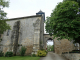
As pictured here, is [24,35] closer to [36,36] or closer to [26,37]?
[26,37]

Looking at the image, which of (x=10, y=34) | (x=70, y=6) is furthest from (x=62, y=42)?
(x=10, y=34)

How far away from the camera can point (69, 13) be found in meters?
11.0

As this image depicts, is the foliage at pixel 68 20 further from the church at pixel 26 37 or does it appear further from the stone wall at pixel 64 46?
the stone wall at pixel 64 46

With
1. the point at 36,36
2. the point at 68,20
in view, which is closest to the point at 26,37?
the point at 36,36

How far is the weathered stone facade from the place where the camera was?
Result: 56.1 ft

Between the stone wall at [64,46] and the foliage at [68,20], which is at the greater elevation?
the foliage at [68,20]

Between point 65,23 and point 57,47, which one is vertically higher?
point 65,23

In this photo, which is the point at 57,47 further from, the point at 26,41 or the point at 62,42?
the point at 26,41

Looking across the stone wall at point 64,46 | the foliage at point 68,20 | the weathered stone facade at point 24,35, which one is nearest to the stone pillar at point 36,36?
the weathered stone facade at point 24,35

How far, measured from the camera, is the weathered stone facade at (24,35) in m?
17.1

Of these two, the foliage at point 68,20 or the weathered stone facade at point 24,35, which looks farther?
the weathered stone facade at point 24,35

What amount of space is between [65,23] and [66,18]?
0.84 metres

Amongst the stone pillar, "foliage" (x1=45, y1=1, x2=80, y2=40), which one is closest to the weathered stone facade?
the stone pillar

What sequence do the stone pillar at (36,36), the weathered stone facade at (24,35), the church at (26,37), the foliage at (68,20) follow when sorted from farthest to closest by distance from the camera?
the weathered stone facade at (24,35)
the church at (26,37)
the stone pillar at (36,36)
the foliage at (68,20)
